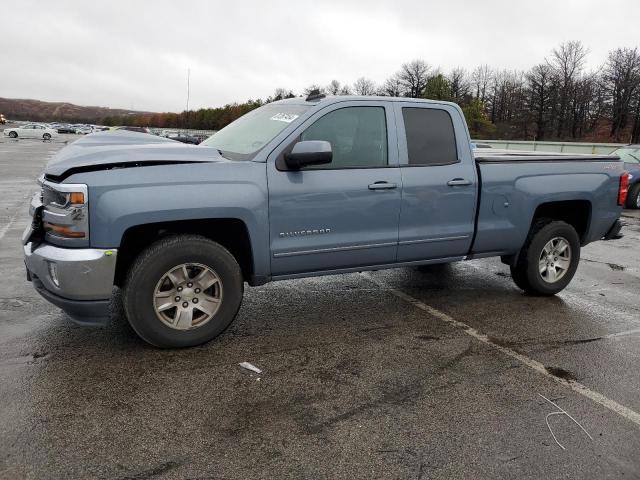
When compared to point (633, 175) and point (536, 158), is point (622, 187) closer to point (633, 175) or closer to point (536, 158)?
point (536, 158)

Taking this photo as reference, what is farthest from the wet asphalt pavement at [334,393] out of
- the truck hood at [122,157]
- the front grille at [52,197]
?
the truck hood at [122,157]

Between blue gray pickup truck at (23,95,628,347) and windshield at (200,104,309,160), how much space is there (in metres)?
0.02

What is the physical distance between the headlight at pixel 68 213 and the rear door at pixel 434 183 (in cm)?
254

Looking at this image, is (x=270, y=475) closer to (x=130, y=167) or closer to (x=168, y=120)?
(x=130, y=167)

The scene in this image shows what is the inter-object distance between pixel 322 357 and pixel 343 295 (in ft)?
5.39

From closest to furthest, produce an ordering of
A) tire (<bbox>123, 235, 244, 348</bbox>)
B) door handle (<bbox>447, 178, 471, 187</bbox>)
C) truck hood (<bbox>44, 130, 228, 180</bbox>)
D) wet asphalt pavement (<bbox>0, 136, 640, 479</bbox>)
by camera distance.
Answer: wet asphalt pavement (<bbox>0, 136, 640, 479</bbox>)
truck hood (<bbox>44, 130, 228, 180</bbox>)
tire (<bbox>123, 235, 244, 348</bbox>)
door handle (<bbox>447, 178, 471, 187</bbox>)

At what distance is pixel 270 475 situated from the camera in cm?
265

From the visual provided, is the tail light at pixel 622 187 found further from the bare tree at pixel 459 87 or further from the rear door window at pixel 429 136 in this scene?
the bare tree at pixel 459 87

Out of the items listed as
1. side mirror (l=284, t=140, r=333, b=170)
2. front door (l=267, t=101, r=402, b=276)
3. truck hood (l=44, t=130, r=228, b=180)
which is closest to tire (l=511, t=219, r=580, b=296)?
front door (l=267, t=101, r=402, b=276)

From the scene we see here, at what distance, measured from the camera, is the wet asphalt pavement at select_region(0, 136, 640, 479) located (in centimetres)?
278

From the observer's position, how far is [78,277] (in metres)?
3.64

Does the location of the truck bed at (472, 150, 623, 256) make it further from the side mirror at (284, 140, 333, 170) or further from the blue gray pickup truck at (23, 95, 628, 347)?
the side mirror at (284, 140, 333, 170)

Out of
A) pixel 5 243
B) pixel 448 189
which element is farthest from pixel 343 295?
pixel 5 243

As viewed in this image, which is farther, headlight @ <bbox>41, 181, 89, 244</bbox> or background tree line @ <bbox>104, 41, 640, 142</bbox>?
background tree line @ <bbox>104, 41, 640, 142</bbox>
